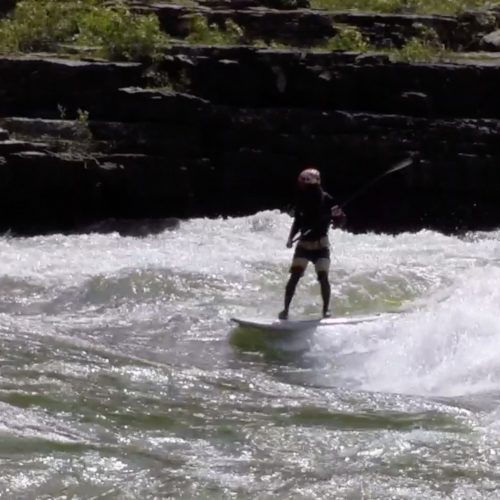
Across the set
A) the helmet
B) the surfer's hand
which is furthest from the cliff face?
the surfer's hand

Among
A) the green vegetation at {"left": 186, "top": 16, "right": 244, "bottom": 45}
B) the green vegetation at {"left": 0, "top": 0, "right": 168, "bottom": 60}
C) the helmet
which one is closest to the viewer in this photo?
the helmet

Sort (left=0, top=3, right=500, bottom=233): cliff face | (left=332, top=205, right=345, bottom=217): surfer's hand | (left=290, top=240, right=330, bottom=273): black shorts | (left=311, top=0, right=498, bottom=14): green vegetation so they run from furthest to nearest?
(left=311, top=0, right=498, bottom=14): green vegetation, (left=0, top=3, right=500, bottom=233): cliff face, (left=290, top=240, right=330, bottom=273): black shorts, (left=332, top=205, right=345, bottom=217): surfer's hand

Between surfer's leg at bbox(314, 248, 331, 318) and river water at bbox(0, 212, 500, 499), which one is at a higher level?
surfer's leg at bbox(314, 248, 331, 318)

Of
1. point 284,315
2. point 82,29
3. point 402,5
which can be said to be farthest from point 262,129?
point 284,315

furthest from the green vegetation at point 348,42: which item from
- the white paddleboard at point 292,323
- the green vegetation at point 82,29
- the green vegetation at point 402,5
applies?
the white paddleboard at point 292,323

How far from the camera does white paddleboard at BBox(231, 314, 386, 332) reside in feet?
37.5

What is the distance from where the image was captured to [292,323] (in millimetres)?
11453

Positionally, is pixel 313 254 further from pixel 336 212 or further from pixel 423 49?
pixel 423 49

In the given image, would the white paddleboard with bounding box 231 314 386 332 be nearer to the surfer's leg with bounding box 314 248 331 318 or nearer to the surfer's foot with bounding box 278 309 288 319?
the surfer's foot with bounding box 278 309 288 319

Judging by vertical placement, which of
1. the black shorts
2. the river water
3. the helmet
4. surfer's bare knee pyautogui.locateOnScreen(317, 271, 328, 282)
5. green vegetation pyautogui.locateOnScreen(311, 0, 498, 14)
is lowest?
the river water

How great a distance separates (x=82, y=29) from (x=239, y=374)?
1205 centimetres

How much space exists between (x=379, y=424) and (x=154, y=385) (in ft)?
6.55

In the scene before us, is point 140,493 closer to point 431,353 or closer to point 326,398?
point 326,398

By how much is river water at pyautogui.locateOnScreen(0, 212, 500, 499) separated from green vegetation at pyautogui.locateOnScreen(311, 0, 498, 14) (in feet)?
24.3
